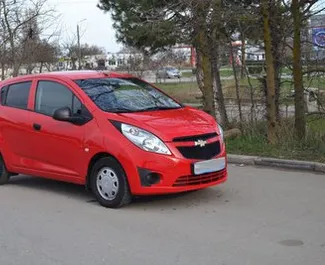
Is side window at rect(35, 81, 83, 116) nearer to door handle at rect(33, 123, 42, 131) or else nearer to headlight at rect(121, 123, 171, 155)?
door handle at rect(33, 123, 42, 131)

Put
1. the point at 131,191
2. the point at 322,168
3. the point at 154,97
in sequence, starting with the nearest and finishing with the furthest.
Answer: the point at 131,191 < the point at 154,97 < the point at 322,168

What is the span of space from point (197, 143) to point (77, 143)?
155 cm

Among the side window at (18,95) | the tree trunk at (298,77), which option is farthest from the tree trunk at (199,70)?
the side window at (18,95)

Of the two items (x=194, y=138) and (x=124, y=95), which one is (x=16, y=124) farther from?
(x=194, y=138)

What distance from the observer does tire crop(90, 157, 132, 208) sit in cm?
651

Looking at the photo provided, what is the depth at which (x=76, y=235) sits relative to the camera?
18.4 feet

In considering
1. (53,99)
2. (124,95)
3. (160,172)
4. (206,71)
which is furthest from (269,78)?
(160,172)

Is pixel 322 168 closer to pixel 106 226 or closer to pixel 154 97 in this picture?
pixel 154 97

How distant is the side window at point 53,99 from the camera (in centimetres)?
716

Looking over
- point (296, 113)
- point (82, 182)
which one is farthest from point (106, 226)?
point (296, 113)

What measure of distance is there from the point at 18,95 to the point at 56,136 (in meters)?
1.32

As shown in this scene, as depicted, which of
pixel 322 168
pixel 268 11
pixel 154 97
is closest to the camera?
pixel 154 97

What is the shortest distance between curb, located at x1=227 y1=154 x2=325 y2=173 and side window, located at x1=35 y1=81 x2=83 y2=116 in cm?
357

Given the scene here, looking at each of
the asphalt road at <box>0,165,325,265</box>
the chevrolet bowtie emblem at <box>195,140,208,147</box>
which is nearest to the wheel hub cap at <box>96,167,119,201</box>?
the asphalt road at <box>0,165,325,265</box>
